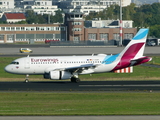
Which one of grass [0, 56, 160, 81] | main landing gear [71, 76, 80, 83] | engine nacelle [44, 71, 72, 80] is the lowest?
grass [0, 56, 160, 81]

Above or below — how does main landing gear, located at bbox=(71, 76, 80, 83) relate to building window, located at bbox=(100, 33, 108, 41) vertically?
above

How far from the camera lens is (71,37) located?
18612 cm

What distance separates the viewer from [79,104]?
4019 cm

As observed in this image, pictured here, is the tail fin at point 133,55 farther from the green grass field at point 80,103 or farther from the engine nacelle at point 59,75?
the green grass field at point 80,103

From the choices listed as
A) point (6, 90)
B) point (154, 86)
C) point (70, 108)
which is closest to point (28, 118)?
point (70, 108)

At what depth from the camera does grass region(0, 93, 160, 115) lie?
1404 inches

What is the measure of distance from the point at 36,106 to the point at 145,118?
10936 mm

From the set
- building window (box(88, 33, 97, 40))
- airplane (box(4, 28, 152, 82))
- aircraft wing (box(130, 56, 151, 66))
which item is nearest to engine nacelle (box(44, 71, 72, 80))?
airplane (box(4, 28, 152, 82))

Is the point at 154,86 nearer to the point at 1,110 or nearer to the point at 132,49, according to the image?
the point at 132,49

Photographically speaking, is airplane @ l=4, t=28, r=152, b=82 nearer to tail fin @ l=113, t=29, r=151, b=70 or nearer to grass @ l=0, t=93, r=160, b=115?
tail fin @ l=113, t=29, r=151, b=70

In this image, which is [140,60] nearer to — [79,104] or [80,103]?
[80,103]

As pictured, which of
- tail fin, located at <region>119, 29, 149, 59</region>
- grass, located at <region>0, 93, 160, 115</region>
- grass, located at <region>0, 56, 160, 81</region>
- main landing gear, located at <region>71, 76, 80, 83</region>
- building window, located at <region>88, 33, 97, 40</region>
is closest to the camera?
grass, located at <region>0, 93, 160, 115</region>

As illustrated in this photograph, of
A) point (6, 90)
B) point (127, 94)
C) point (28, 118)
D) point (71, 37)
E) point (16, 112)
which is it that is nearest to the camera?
point (28, 118)

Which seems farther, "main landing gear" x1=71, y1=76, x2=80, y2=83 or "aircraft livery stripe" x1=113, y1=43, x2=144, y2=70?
"aircraft livery stripe" x1=113, y1=43, x2=144, y2=70
